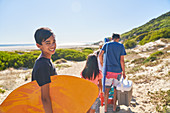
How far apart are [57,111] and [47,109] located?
0.39 feet

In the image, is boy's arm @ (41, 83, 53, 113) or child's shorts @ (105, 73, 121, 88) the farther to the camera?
child's shorts @ (105, 73, 121, 88)

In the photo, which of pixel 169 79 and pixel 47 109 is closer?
pixel 47 109

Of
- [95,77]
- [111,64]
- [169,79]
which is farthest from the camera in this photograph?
[169,79]

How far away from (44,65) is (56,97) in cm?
35

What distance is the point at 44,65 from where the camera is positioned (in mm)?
1100

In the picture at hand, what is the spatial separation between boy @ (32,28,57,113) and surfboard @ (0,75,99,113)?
7 cm

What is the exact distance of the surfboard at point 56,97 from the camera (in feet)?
3.59

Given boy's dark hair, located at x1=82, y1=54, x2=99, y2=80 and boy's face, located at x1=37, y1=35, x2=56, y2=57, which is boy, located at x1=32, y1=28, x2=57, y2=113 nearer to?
boy's face, located at x1=37, y1=35, x2=56, y2=57

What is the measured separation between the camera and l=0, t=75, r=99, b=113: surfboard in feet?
3.59

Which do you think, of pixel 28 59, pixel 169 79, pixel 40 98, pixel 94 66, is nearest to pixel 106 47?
pixel 94 66

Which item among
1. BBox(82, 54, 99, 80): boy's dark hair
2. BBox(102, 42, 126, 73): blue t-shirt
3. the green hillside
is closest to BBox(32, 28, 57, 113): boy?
BBox(82, 54, 99, 80): boy's dark hair

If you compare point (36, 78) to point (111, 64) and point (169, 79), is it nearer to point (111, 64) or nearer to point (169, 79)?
point (111, 64)

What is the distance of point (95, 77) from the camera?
243cm

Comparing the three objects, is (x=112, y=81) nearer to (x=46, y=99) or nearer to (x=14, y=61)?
(x=46, y=99)
